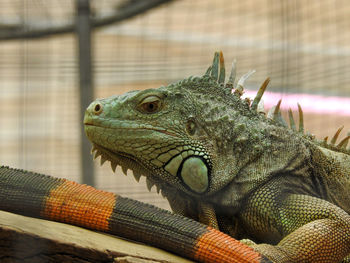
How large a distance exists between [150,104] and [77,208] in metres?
0.56

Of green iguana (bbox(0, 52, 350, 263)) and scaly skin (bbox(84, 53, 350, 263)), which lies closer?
green iguana (bbox(0, 52, 350, 263))

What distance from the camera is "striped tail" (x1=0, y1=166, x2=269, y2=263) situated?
1535 mm

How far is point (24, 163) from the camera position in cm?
456

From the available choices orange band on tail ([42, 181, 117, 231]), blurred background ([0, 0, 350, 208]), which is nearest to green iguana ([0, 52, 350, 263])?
orange band on tail ([42, 181, 117, 231])

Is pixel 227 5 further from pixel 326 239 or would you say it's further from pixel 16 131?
pixel 326 239

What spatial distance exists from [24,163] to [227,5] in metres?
3.16

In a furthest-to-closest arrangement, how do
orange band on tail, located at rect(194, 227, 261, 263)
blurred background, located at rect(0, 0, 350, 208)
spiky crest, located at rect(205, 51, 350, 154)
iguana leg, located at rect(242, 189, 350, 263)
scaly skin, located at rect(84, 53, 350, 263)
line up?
blurred background, located at rect(0, 0, 350, 208), spiky crest, located at rect(205, 51, 350, 154), scaly skin, located at rect(84, 53, 350, 263), iguana leg, located at rect(242, 189, 350, 263), orange band on tail, located at rect(194, 227, 261, 263)

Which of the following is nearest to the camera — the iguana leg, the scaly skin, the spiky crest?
the iguana leg

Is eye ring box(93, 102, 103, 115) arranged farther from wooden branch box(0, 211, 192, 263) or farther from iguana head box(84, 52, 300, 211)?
wooden branch box(0, 211, 192, 263)

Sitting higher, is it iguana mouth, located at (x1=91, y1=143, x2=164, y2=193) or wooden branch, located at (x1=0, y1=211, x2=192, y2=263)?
iguana mouth, located at (x1=91, y1=143, x2=164, y2=193)

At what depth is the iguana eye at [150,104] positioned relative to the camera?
1928 mm

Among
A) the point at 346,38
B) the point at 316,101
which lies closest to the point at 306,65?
the point at 316,101

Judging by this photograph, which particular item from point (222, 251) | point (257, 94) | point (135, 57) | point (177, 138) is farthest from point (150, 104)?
point (135, 57)

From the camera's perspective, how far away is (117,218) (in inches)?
62.7
